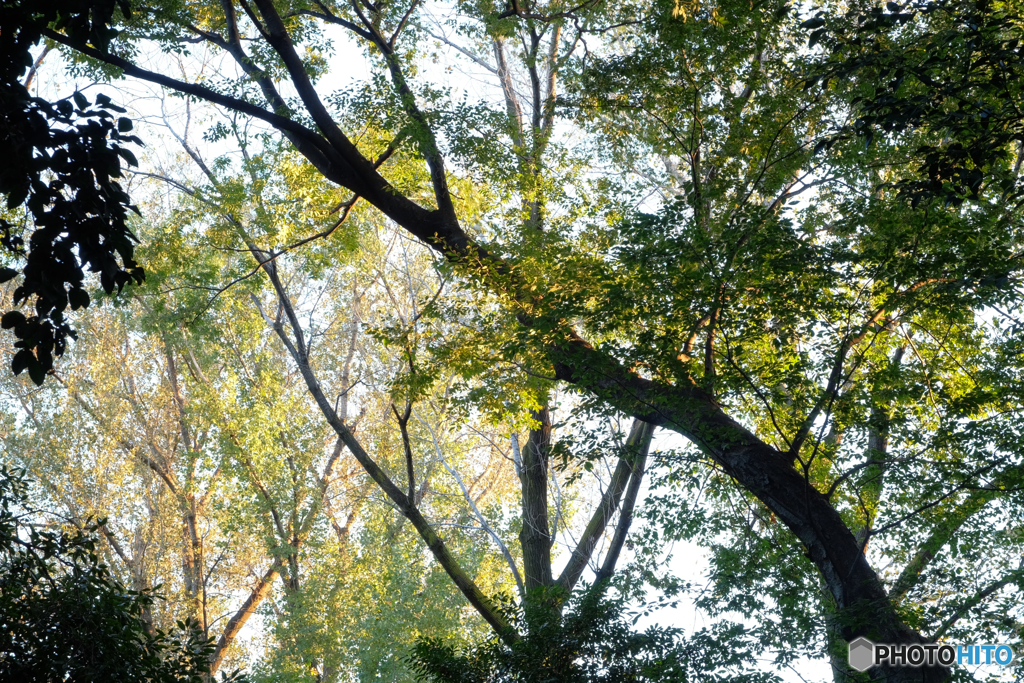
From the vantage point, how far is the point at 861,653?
5512mm

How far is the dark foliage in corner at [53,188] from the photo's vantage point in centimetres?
271

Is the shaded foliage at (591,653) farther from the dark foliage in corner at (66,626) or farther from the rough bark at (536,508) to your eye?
the rough bark at (536,508)

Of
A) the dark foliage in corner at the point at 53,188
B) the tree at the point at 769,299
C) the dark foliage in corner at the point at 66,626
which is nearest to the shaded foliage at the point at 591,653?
the tree at the point at 769,299

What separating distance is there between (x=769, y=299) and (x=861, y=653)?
2392mm

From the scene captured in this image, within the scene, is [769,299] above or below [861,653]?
above

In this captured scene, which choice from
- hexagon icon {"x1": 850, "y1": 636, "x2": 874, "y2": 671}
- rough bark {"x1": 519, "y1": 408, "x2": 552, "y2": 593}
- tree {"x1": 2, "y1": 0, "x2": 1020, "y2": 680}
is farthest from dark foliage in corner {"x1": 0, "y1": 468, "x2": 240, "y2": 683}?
rough bark {"x1": 519, "y1": 408, "x2": 552, "y2": 593}

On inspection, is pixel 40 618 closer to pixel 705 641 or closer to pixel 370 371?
pixel 705 641

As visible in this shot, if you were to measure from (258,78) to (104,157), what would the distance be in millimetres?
4444

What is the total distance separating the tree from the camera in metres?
5.57

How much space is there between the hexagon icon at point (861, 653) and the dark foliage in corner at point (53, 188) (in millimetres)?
4838

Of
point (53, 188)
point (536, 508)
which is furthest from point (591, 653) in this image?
point (53, 188)

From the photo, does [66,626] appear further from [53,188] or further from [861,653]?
[861,653]

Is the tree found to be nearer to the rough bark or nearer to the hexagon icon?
the hexagon icon

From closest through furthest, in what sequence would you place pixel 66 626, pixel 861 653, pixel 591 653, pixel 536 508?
pixel 66 626, pixel 861 653, pixel 591 653, pixel 536 508
